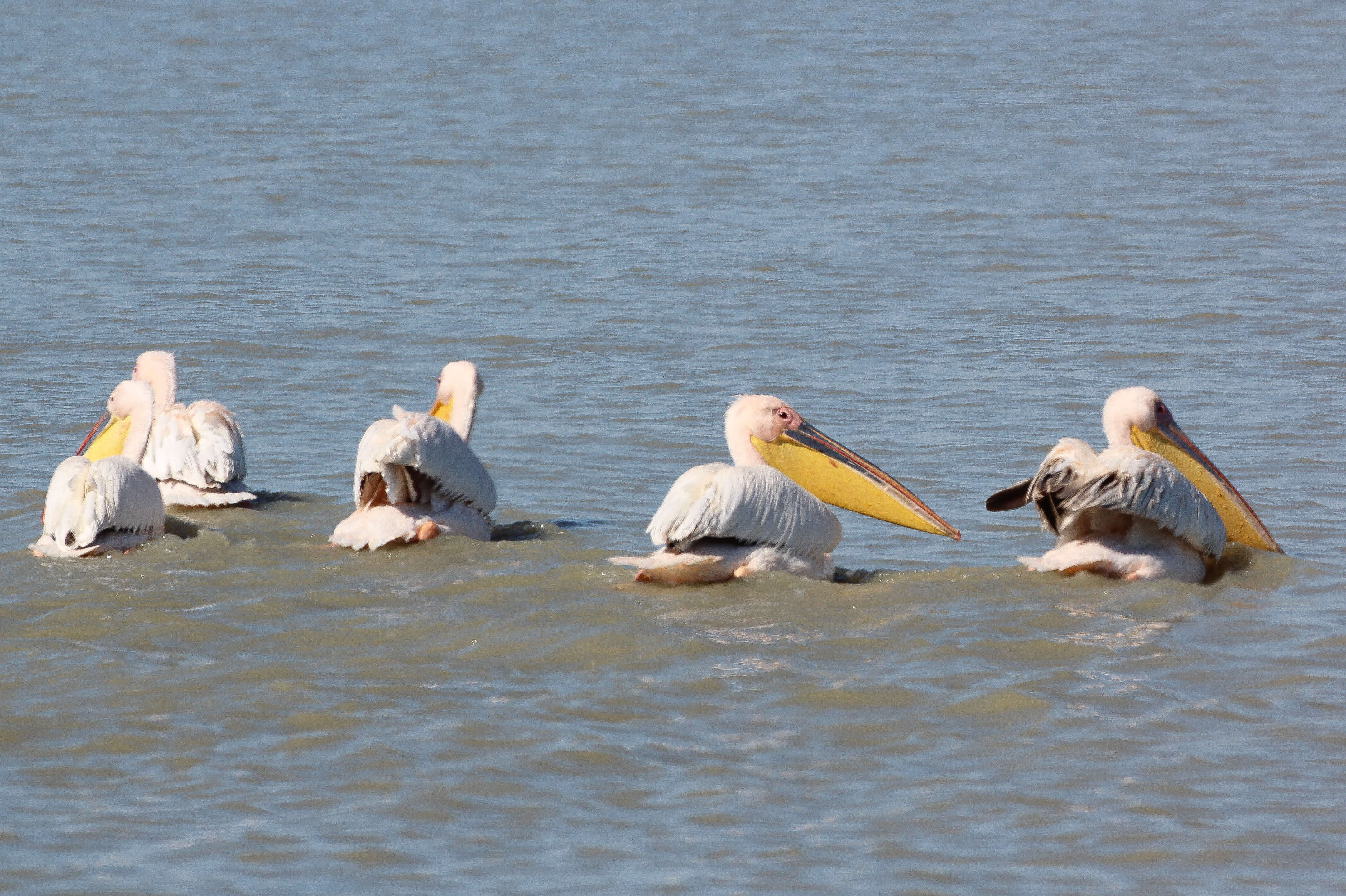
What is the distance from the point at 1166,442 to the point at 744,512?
6.29ft

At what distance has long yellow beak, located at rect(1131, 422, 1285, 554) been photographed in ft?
22.7

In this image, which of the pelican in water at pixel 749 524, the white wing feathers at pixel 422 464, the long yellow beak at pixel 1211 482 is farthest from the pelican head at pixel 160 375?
the long yellow beak at pixel 1211 482

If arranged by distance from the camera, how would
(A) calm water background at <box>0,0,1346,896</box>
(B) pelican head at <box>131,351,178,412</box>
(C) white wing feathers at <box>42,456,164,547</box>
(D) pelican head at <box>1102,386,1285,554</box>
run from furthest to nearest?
(B) pelican head at <box>131,351,178,412</box>
(D) pelican head at <box>1102,386,1285,554</box>
(C) white wing feathers at <box>42,456,164,547</box>
(A) calm water background at <box>0,0,1346,896</box>

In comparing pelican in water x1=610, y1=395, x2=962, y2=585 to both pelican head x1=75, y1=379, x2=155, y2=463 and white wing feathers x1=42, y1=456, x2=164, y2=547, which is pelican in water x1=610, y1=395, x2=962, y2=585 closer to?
white wing feathers x1=42, y1=456, x2=164, y2=547

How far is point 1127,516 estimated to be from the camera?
6.60m

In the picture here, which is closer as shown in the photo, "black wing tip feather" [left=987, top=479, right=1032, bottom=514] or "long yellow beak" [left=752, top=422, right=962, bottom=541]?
"black wing tip feather" [left=987, top=479, right=1032, bottom=514]

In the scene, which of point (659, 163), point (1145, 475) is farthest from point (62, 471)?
point (659, 163)

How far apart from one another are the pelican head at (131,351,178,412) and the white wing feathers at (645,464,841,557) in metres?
2.85

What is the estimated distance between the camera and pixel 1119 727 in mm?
4988

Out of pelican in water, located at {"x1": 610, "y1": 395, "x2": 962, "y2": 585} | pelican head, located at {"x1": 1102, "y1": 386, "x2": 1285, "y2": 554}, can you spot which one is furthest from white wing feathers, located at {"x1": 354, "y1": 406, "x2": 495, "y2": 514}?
pelican head, located at {"x1": 1102, "y1": 386, "x2": 1285, "y2": 554}

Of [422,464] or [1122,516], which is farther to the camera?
[422,464]

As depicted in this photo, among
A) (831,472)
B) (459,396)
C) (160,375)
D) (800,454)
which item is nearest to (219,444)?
(160,375)

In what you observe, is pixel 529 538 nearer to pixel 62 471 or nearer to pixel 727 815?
pixel 62 471

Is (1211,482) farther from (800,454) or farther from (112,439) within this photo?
(112,439)
